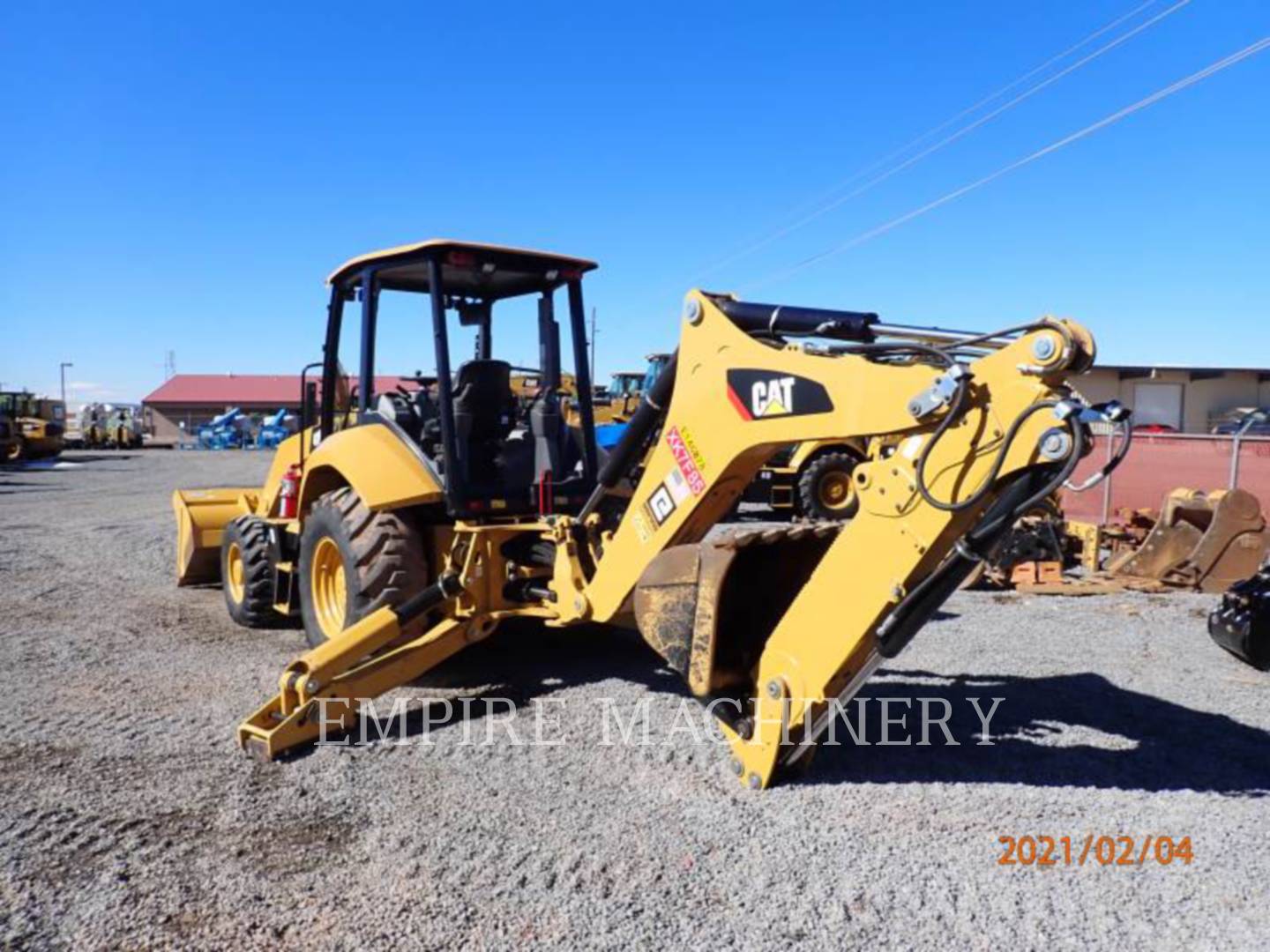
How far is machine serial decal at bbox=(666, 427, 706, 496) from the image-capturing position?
3883 mm

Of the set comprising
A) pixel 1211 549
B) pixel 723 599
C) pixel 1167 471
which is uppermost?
pixel 1167 471

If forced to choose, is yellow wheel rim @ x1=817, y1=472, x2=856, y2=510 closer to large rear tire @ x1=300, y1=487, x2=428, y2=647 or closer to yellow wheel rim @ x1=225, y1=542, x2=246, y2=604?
yellow wheel rim @ x1=225, y1=542, x2=246, y2=604

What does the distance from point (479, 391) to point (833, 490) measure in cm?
801

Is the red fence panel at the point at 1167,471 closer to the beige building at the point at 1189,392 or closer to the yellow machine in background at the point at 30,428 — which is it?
the beige building at the point at 1189,392

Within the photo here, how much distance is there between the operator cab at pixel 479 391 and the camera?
5039mm

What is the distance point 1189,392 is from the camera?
35688 mm

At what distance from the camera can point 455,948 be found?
8.63ft

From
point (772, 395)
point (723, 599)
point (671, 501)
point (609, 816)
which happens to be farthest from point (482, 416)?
point (609, 816)

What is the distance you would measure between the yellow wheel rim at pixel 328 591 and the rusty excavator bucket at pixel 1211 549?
6.53 meters

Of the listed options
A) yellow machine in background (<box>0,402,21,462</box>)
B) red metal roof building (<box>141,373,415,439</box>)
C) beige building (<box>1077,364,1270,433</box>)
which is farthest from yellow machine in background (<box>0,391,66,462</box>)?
beige building (<box>1077,364,1270,433</box>)

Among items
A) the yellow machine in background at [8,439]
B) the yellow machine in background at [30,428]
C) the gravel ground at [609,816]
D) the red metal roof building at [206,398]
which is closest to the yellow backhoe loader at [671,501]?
the gravel ground at [609,816]

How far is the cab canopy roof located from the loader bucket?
9.56ft

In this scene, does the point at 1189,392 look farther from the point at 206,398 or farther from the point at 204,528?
the point at 206,398

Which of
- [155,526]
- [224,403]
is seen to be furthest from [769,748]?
[224,403]
